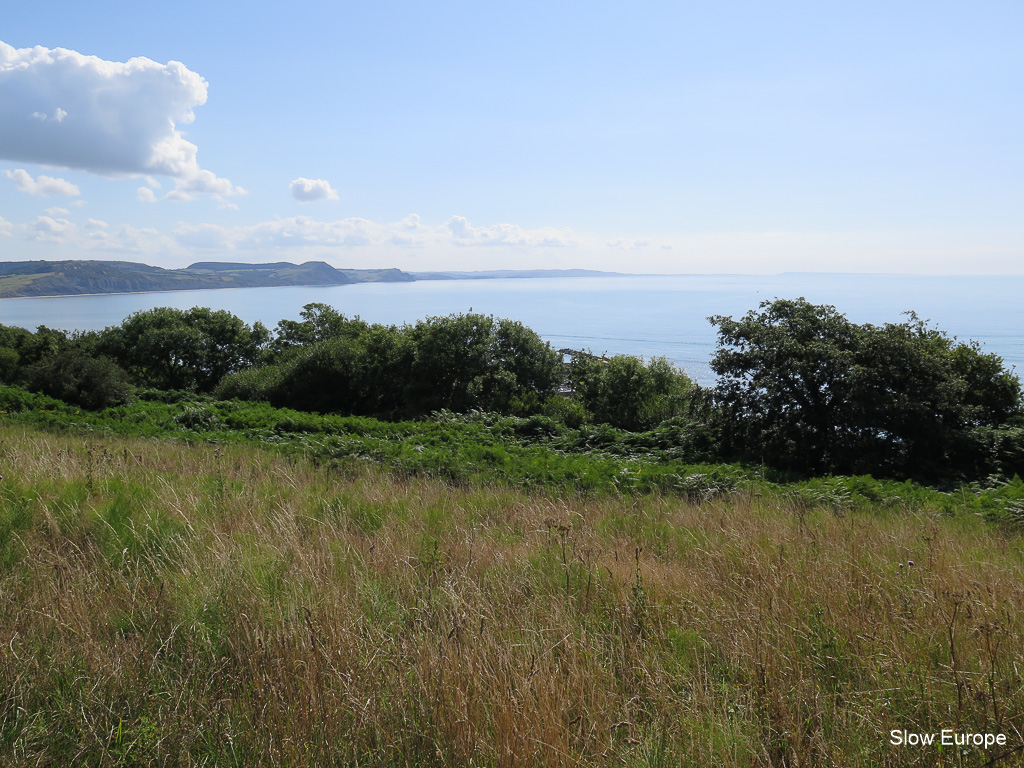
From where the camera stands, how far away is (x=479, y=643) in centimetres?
261

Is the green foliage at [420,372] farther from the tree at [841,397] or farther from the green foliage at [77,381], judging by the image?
the tree at [841,397]

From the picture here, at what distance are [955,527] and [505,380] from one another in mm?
19250

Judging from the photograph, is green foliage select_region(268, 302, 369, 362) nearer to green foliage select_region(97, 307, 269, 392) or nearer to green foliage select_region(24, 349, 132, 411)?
green foliage select_region(97, 307, 269, 392)

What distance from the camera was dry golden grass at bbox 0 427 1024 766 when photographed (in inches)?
83.6

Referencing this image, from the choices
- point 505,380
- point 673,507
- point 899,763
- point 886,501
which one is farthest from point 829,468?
point 505,380

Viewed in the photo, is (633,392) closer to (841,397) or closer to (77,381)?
(841,397)

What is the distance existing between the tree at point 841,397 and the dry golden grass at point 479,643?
8199 mm

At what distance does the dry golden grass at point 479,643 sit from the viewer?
2.12 meters

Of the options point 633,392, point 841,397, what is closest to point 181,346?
point 633,392

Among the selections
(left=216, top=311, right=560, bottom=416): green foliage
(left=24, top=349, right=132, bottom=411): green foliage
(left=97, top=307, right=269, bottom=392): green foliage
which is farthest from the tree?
(left=97, top=307, right=269, bottom=392): green foliage

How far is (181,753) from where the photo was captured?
2064mm

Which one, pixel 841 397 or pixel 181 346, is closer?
pixel 841 397

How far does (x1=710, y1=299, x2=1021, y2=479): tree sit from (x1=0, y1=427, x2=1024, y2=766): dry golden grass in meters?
8.20

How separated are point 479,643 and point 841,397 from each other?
11.9 meters
